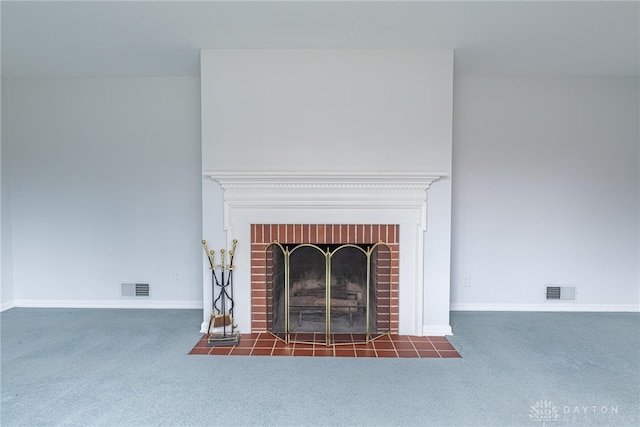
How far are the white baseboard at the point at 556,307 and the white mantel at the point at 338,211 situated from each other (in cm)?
76

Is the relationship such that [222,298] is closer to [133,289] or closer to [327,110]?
[133,289]

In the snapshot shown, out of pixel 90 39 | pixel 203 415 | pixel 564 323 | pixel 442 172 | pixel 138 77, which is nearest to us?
pixel 203 415

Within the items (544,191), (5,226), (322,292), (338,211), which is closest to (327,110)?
(338,211)

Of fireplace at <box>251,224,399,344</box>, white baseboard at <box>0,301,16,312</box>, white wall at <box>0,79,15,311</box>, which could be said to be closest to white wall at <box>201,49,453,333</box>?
fireplace at <box>251,224,399,344</box>

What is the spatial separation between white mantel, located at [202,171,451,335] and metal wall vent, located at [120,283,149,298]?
989 mm

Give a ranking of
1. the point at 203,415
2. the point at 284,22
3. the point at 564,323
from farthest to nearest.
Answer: the point at 564,323 < the point at 284,22 < the point at 203,415

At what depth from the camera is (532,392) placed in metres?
2.11

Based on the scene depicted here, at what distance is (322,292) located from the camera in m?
3.22

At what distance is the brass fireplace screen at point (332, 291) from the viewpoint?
9.87 feet

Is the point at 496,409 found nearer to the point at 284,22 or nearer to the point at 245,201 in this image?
the point at 245,201

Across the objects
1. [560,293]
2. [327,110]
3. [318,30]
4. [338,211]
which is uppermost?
[318,30]

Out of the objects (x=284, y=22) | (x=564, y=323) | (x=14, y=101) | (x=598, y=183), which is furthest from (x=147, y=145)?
(x=598, y=183)

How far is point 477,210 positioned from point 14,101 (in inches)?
174

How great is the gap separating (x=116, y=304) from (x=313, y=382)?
2.36 metres
